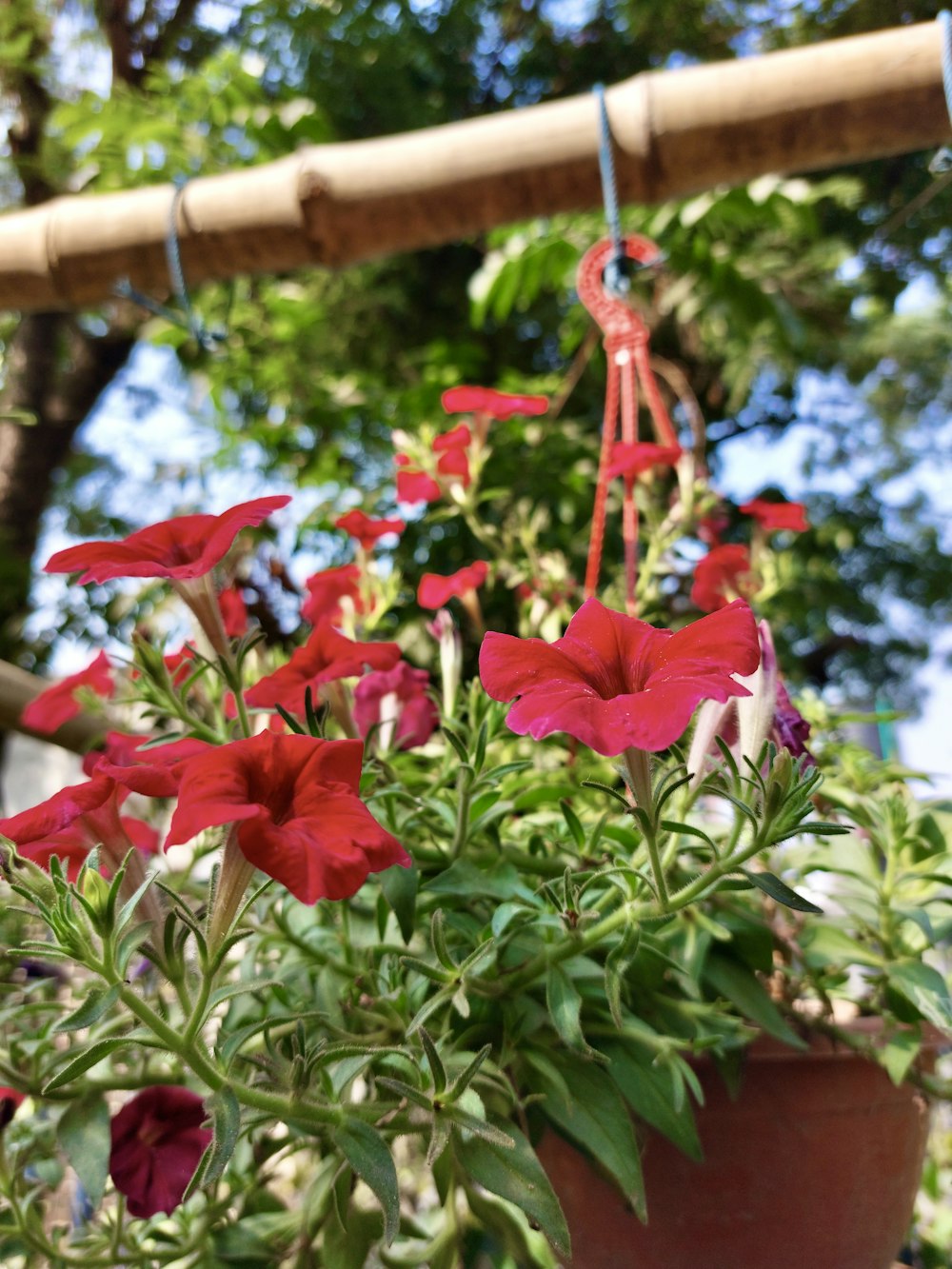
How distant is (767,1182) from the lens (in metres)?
0.49

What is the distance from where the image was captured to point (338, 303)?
94.3 inches

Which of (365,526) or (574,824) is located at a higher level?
(365,526)

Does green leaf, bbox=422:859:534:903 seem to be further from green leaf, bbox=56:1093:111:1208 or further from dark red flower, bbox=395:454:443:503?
dark red flower, bbox=395:454:443:503

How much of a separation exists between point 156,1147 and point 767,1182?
11.5 inches

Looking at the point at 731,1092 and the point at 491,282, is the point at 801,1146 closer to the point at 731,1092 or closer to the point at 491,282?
the point at 731,1092

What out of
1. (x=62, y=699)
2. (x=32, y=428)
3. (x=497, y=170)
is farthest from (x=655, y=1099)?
(x=32, y=428)

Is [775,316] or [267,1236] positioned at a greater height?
[775,316]

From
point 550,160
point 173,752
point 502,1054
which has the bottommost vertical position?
point 502,1054

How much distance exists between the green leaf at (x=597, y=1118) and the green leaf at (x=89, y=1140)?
0.64ft

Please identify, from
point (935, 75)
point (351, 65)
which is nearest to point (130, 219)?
point (935, 75)

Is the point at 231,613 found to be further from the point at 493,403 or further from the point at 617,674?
the point at 617,674

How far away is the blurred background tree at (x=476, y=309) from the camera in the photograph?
1875 mm

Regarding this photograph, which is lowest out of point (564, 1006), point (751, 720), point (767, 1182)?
point (767, 1182)

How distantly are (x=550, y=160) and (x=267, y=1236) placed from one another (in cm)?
77
